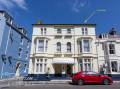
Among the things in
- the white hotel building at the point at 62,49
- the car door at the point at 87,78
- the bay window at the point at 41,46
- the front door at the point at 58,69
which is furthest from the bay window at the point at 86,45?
the car door at the point at 87,78

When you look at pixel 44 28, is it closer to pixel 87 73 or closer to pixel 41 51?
pixel 41 51

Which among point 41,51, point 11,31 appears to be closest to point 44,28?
point 41,51

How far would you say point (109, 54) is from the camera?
83.4 ft

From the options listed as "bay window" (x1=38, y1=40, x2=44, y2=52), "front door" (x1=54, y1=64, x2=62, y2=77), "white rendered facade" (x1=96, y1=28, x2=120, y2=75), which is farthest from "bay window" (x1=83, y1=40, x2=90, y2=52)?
"bay window" (x1=38, y1=40, x2=44, y2=52)

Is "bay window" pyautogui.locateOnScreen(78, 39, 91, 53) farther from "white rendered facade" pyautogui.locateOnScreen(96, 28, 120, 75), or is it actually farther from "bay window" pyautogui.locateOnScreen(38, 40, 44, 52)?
"bay window" pyautogui.locateOnScreen(38, 40, 44, 52)

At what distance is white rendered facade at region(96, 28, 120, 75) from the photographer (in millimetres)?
25000

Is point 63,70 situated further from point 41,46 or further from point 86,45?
point 86,45

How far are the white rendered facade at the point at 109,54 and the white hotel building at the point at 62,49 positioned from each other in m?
1.62

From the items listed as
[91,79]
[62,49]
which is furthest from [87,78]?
[62,49]

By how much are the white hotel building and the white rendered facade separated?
162 cm

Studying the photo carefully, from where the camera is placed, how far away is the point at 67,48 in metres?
25.5

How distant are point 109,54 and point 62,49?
9.38m

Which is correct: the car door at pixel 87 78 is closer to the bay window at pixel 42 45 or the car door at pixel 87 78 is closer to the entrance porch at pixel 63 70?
the entrance porch at pixel 63 70

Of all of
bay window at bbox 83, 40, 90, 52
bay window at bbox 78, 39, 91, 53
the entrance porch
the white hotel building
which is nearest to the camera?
the white hotel building
